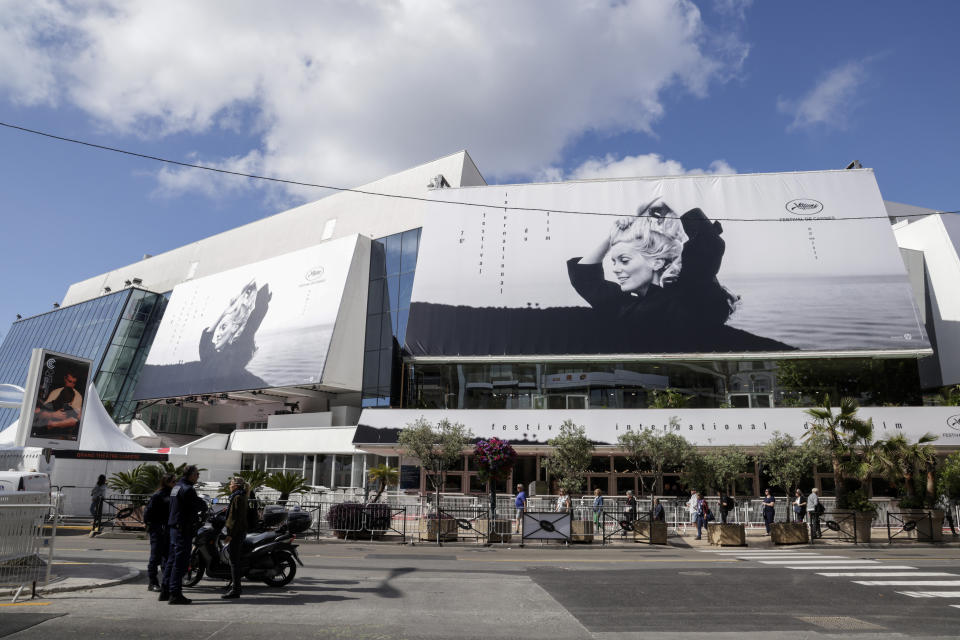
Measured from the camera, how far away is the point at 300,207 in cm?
5172

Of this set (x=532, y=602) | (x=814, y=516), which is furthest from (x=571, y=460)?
(x=532, y=602)

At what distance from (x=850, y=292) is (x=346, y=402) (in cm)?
3092

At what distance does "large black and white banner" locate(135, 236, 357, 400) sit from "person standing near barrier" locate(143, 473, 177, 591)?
30.0 meters

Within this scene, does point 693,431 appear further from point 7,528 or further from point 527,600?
point 7,528

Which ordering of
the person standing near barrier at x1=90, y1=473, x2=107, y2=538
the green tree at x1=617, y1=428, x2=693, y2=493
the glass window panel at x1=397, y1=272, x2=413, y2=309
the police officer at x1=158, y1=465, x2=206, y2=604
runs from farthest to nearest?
the glass window panel at x1=397, y1=272, x2=413, y2=309 → the green tree at x1=617, y1=428, x2=693, y2=493 → the person standing near barrier at x1=90, y1=473, x2=107, y2=538 → the police officer at x1=158, y1=465, x2=206, y2=604

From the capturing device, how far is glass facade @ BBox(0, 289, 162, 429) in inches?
2122

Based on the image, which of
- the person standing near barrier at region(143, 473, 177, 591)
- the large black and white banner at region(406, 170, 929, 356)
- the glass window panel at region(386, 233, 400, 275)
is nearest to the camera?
the person standing near barrier at region(143, 473, 177, 591)

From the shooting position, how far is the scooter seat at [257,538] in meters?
9.87

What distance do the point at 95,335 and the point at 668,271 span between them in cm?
4988

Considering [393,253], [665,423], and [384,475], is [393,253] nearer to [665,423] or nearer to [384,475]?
[384,475]

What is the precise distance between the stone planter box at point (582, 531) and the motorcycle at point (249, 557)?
1188 centimetres

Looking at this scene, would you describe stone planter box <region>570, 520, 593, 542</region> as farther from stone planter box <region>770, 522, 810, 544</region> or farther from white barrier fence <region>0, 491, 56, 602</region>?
white barrier fence <region>0, 491, 56, 602</region>

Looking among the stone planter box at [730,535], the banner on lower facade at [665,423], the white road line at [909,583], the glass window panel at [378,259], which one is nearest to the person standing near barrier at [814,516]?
the stone planter box at [730,535]

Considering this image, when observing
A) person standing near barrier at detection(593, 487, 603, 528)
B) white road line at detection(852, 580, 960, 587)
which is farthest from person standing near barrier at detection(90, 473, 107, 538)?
white road line at detection(852, 580, 960, 587)
